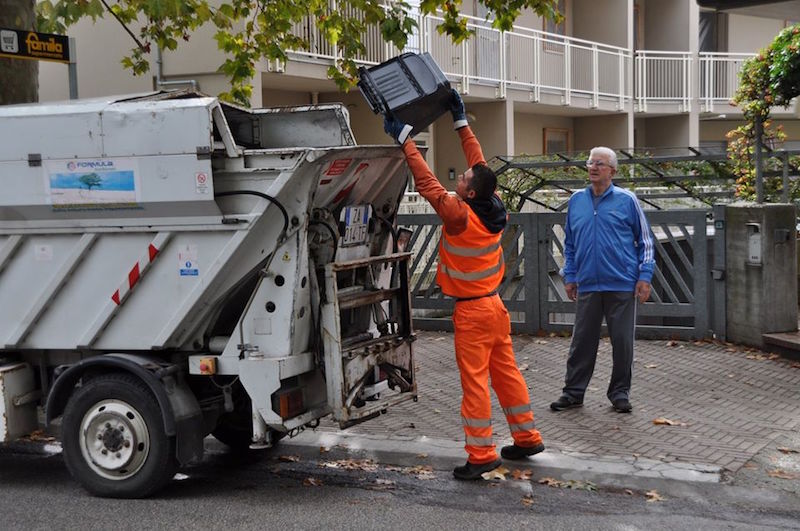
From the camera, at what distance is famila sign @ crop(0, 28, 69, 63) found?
7871 millimetres

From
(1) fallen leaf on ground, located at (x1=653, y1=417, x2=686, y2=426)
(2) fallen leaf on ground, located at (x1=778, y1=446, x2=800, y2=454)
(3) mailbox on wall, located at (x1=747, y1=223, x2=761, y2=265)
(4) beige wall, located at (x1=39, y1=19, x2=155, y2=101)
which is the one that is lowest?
(2) fallen leaf on ground, located at (x1=778, y1=446, x2=800, y2=454)

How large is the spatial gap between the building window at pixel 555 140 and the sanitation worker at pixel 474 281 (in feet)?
60.7

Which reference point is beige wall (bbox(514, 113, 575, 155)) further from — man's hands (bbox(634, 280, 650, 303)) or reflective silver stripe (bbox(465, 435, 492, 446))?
reflective silver stripe (bbox(465, 435, 492, 446))

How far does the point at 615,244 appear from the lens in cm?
736

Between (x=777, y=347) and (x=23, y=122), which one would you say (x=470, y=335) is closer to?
(x=23, y=122)

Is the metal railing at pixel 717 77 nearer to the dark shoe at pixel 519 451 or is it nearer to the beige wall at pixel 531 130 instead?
the beige wall at pixel 531 130

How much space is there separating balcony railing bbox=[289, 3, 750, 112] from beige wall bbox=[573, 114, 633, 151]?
2.11 ft

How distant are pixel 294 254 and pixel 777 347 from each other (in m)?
5.51

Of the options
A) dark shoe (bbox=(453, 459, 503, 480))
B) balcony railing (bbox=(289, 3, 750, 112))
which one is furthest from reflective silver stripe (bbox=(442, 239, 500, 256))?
balcony railing (bbox=(289, 3, 750, 112))

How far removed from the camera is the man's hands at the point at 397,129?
227 inches

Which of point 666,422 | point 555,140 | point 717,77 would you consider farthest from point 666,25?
point 666,422

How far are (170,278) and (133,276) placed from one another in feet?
0.80

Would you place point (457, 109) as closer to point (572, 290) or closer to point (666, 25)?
point (572, 290)

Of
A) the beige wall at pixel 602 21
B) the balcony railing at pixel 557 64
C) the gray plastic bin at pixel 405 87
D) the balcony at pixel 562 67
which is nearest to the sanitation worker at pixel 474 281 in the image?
the gray plastic bin at pixel 405 87
